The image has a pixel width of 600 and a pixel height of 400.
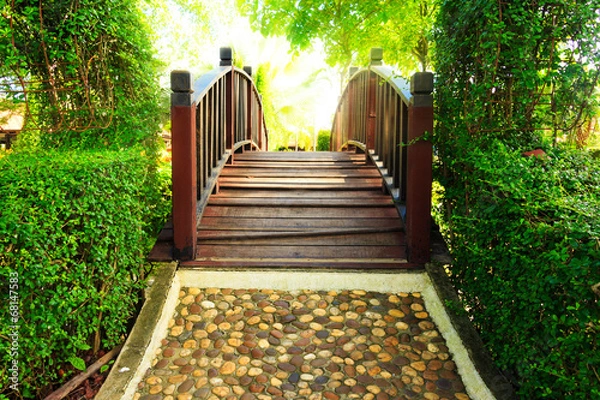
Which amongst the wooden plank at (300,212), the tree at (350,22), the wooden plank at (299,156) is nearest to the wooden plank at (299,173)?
the wooden plank at (299,156)

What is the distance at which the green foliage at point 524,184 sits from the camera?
2.12m

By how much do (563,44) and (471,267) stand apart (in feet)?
4.94

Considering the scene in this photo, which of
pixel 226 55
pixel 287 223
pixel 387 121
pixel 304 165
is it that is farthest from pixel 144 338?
pixel 226 55

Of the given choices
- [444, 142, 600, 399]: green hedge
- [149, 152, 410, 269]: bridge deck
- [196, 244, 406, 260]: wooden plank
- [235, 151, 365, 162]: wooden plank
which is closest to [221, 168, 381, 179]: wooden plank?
[149, 152, 410, 269]: bridge deck

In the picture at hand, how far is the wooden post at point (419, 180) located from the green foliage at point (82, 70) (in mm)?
2140

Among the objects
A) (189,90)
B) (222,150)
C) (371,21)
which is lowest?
(222,150)

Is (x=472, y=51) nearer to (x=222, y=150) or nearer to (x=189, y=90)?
(x=189, y=90)

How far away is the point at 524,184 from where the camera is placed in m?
2.66

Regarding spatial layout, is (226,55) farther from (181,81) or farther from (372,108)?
(181,81)

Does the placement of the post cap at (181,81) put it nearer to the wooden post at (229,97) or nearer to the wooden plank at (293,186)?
the wooden plank at (293,186)

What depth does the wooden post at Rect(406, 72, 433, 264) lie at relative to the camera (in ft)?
12.1

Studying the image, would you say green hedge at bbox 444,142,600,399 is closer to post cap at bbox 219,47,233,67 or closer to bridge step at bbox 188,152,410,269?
bridge step at bbox 188,152,410,269

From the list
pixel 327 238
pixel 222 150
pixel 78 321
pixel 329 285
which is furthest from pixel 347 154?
pixel 78 321

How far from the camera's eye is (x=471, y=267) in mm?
3170
